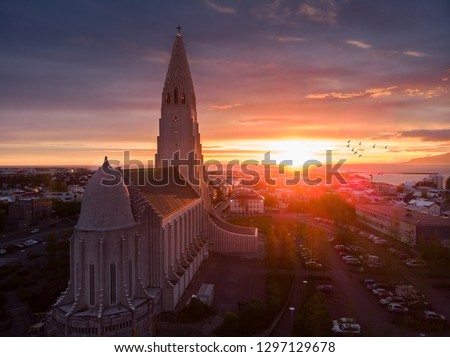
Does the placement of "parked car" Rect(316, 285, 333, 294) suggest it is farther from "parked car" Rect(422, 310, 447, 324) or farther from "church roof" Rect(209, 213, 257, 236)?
"church roof" Rect(209, 213, 257, 236)

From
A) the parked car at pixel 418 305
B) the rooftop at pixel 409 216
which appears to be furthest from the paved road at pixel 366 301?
the rooftop at pixel 409 216

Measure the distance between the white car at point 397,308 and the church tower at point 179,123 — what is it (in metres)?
15.9

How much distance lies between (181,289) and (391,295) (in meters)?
10.7

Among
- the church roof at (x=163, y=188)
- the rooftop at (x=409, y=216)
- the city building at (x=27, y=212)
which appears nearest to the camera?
the church roof at (x=163, y=188)

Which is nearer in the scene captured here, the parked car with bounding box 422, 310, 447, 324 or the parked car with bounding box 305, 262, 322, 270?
the parked car with bounding box 422, 310, 447, 324

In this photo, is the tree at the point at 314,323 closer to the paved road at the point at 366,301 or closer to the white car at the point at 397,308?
the paved road at the point at 366,301

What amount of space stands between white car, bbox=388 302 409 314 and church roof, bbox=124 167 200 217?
1153 cm

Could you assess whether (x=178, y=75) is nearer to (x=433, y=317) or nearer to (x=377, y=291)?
(x=377, y=291)

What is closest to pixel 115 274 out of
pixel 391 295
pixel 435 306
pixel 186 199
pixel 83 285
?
pixel 83 285

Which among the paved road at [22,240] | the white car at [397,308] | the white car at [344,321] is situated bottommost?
the paved road at [22,240]

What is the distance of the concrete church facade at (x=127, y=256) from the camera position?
1432 cm

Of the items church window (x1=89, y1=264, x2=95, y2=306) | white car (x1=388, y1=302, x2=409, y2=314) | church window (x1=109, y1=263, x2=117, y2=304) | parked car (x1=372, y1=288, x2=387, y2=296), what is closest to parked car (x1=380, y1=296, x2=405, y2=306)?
white car (x1=388, y1=302, x2=409, y2=314)

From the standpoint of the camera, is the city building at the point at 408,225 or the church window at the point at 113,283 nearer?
the church window at the point at 113,283

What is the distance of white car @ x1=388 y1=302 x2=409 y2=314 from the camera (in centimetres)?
1742
